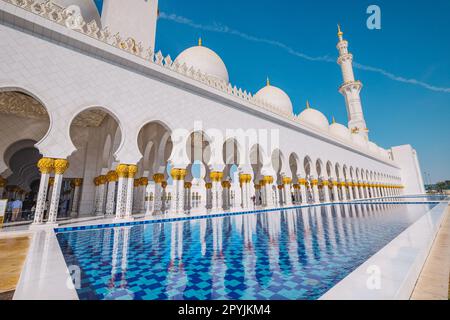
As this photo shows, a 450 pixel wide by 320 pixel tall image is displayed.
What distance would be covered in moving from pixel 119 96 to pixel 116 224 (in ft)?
12.8

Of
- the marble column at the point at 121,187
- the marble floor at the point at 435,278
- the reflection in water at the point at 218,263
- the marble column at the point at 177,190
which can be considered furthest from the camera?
the marble column at the point at 177,190

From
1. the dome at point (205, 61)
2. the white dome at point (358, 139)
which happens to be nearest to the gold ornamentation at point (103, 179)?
the dome at point (205, 61)

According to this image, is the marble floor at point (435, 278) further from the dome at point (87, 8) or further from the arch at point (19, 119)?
the dome at point (87, 8)

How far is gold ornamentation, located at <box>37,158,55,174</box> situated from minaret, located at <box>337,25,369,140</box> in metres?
28.1

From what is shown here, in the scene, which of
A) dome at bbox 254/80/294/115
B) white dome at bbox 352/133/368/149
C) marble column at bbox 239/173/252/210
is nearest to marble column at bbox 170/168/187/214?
marble column at bbox 239/173/252/210

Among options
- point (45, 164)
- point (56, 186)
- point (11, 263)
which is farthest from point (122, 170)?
point (11, 263)

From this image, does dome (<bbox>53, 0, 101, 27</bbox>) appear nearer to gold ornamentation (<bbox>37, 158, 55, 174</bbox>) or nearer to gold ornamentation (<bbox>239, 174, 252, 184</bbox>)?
gold ornamentation (<bbox>37, 158, 55, 174</bbox>)

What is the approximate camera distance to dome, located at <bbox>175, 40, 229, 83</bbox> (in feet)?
42.0

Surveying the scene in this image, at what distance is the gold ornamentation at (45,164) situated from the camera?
539 cm

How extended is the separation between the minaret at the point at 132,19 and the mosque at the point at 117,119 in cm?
5

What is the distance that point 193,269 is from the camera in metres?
2.53

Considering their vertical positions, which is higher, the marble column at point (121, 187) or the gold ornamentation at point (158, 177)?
the gold ornamentation at point (158, 177)

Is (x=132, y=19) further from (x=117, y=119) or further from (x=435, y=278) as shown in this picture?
(x=435, y=278)

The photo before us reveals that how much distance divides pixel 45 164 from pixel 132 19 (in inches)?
298
